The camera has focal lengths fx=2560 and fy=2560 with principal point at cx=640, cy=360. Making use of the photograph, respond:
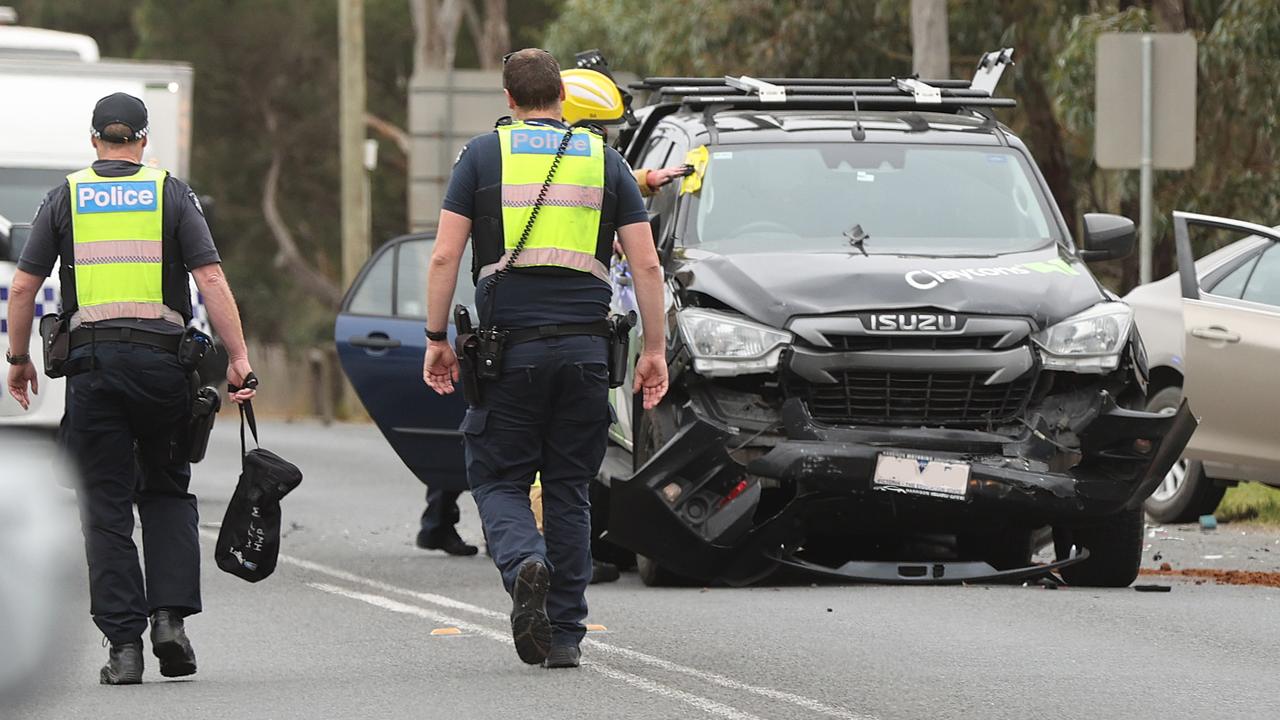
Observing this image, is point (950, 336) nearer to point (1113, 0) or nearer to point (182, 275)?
point (182, 275)

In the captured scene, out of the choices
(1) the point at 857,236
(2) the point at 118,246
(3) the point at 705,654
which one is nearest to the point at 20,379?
(2) the point at 118,246

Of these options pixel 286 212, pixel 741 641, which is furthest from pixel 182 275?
pixel 286 212

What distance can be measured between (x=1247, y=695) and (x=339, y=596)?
4411 millimetres

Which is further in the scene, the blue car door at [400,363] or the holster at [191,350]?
the blue car door at [400,363]

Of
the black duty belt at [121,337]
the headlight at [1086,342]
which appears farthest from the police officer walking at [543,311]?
the headlight at [1086,342]

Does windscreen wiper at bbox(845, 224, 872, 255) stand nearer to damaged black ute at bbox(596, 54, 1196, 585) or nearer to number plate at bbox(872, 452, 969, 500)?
damaged black ute at bbox(596, 54, 1196, 585)

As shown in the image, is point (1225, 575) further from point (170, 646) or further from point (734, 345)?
point (170, 646)

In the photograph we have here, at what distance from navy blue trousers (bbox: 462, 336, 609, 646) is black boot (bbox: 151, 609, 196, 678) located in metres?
1.05

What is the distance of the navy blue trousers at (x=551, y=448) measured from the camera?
27.0 ft

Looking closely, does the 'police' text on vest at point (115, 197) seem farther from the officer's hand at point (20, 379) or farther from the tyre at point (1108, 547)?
the tyre at point (1108, 547)

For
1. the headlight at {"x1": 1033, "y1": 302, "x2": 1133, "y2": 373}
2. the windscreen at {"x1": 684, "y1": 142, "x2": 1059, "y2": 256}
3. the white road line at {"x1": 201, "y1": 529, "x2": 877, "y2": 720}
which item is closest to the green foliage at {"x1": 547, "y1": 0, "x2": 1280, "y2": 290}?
the windscreen at {"x1": 684, "y1": 142, "x2": 1059, "y2": 256}

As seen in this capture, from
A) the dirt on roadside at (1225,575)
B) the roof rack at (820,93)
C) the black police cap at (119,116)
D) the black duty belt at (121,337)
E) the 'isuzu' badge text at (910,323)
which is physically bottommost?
the dirt on roadside at (1225,575)

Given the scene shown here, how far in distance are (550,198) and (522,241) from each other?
0.56ft

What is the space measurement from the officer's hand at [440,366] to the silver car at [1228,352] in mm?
5086
